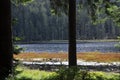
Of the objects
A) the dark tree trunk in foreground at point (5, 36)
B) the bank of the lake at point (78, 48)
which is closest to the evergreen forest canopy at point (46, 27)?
the bank of the lake at point (78, 48)

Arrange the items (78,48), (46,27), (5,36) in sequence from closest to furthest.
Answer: (5,36) → (78,48) → (46,27)

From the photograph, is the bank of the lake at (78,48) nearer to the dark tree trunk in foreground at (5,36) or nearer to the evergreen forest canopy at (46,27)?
the evergreen forest canopy at (46,27)

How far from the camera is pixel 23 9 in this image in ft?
579

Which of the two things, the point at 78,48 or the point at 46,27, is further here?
the point at 46,27

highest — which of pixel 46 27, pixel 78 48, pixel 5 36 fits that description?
pixel 5 36

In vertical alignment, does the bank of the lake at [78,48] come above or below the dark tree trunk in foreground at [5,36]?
below

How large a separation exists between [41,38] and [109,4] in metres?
149

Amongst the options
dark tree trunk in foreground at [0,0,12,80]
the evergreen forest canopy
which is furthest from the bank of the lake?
dark tree trunk in foreground at [0,0,12,80]

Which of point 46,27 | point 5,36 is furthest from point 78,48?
point 46,27

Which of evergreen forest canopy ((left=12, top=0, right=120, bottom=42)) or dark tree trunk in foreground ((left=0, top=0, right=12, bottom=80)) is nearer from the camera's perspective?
dark tree trunk in foreground ((left=0, top=0, right=12, bottom=80))

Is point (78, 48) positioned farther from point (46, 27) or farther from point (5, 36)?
point (46, 27)

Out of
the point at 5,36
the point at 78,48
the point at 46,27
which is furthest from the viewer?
the point at 46,27

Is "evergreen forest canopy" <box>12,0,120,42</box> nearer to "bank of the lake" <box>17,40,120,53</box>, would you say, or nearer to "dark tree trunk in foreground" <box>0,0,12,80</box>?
"bank of the lake" <box>17,40,120,53</box>

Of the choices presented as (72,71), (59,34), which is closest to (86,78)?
(72,71)
